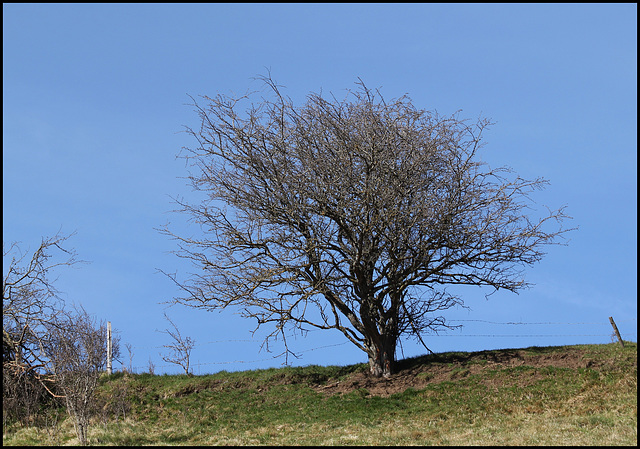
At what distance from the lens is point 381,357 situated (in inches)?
680

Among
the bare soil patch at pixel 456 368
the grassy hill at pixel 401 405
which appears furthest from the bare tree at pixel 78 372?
the bare soil patch at pixel 456 368

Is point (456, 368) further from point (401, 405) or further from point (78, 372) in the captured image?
point (78, 372)

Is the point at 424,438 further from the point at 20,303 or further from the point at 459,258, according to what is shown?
the point at 20,303

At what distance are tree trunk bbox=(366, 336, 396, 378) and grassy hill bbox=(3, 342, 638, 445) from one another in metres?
0.37

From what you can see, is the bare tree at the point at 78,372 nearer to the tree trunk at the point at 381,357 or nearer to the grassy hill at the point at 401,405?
the grassy hill at the point at 401,405

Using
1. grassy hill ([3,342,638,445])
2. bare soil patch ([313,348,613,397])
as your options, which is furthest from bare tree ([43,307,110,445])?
bare soil patch ([313,348,613,397])

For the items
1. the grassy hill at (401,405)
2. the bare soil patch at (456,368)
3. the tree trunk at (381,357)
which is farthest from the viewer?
the tree trunk at (381,357)

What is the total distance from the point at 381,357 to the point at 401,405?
244 centimetres

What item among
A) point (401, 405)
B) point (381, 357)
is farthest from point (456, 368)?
point (401, 405)

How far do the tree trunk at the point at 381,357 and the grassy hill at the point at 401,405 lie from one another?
37 cm

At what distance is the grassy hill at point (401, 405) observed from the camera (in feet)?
40.3

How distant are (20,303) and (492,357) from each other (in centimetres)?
1344

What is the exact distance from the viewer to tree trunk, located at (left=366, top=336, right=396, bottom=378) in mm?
17172

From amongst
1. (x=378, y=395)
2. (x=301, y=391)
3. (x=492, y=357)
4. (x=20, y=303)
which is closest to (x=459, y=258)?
(x=492, y=357)
